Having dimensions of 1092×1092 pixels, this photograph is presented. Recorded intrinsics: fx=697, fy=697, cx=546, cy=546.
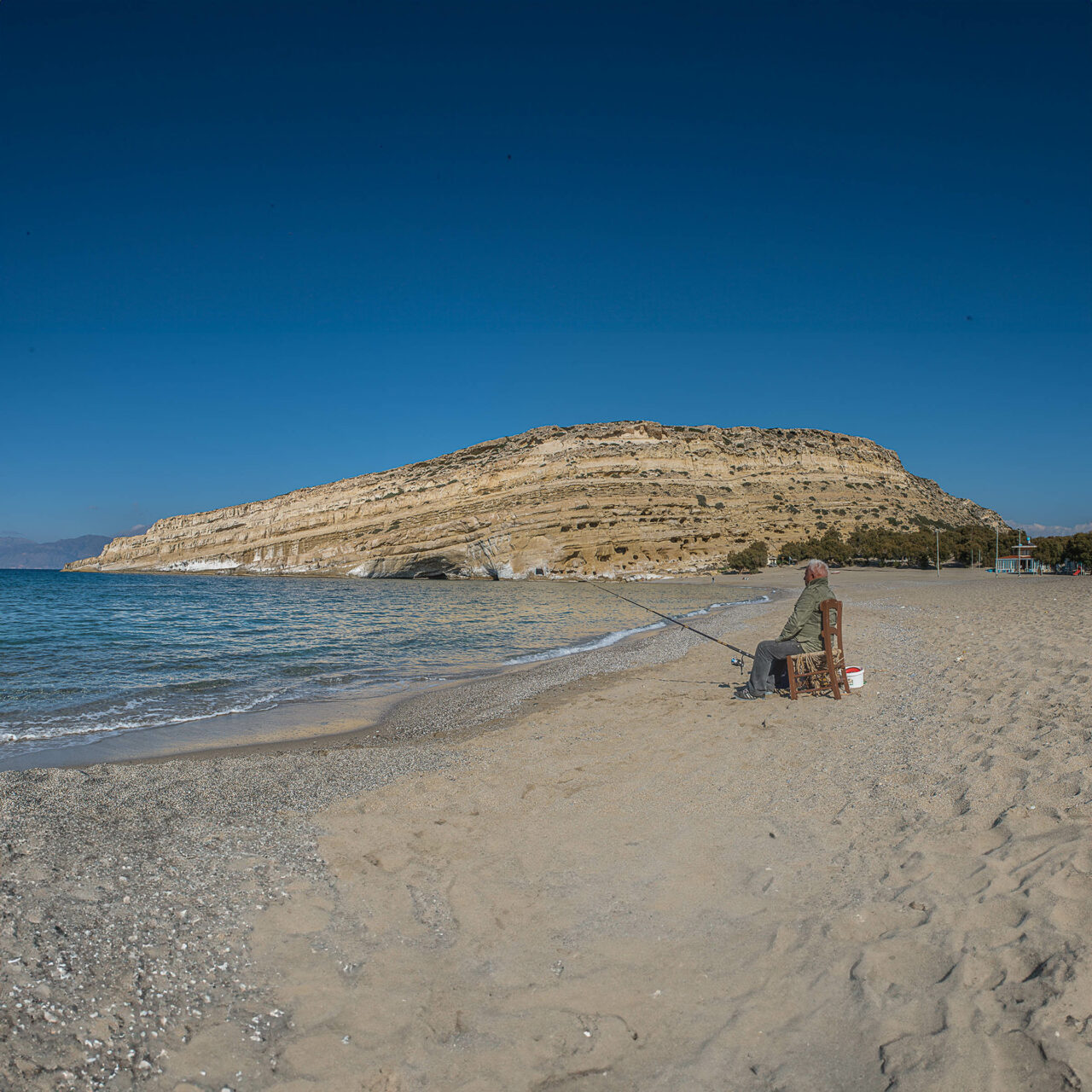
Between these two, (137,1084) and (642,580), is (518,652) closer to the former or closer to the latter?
(137,1084)

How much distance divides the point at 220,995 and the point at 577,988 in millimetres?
1538

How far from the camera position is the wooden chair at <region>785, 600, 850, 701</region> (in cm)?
774

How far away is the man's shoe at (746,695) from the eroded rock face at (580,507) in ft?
171

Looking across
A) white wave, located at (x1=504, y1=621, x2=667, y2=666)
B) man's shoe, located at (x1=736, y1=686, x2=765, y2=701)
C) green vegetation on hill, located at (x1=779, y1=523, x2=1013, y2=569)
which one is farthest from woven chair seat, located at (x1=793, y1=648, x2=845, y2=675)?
green vegetation on hill, located at (x1=779, y1=523, x2=1013, y2=569)

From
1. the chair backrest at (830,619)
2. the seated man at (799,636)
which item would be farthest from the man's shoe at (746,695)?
the chair backrest at (830,619)

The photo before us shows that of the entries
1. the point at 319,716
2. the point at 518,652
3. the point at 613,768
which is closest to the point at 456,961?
the point at 613,768

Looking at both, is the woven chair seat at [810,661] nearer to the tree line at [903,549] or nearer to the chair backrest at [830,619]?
the chair backrest at [830,619]

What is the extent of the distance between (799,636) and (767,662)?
0.48 meters

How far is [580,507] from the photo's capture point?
6612 cm

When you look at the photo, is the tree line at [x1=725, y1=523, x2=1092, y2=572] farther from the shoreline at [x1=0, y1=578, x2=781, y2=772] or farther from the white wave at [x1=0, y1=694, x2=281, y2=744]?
the white wave at [x1=0, y1=694, x2=281, y2=744]

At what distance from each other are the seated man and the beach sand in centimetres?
145

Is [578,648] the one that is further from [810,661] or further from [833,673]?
[833,673]

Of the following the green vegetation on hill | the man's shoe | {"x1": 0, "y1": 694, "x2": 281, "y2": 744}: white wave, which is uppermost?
the green vegetation on hill

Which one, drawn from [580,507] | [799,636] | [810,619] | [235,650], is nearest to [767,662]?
[799,636]
